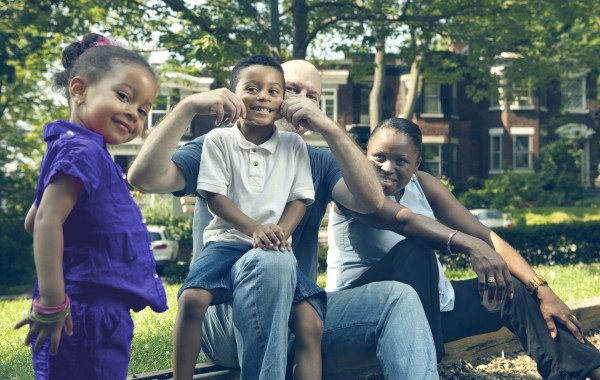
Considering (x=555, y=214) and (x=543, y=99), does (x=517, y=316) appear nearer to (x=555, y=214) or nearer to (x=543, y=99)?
(x=555, y=214)

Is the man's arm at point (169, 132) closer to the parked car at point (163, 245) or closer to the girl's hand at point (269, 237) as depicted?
the girl's hand at point (269, 237)

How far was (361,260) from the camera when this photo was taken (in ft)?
10.00

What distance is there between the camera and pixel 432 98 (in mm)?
28078

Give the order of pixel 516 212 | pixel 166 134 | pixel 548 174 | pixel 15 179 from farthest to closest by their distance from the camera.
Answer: pixel 548 174
pixel 516 212
pixel 15 179
pixel 166 134

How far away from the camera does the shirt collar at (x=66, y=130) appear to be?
1845 millimetres

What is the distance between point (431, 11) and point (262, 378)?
10.9 m

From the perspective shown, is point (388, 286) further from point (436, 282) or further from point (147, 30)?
point (147, 30)

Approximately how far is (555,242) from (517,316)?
870 cm

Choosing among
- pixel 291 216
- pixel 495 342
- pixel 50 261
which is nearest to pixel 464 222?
pixel 495 342

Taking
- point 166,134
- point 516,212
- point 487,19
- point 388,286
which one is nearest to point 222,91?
point 166,134

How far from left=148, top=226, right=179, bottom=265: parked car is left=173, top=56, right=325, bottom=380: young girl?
43.8 ft

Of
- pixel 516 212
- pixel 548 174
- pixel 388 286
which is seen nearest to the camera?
pixel 388 286

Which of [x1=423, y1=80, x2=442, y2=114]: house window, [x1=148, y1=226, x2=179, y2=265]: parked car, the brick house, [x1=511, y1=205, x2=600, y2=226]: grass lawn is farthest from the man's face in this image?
[x1=423, y1=80, x2=442, y2=114]: house window

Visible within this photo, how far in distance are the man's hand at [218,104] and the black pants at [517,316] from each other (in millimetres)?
1063
